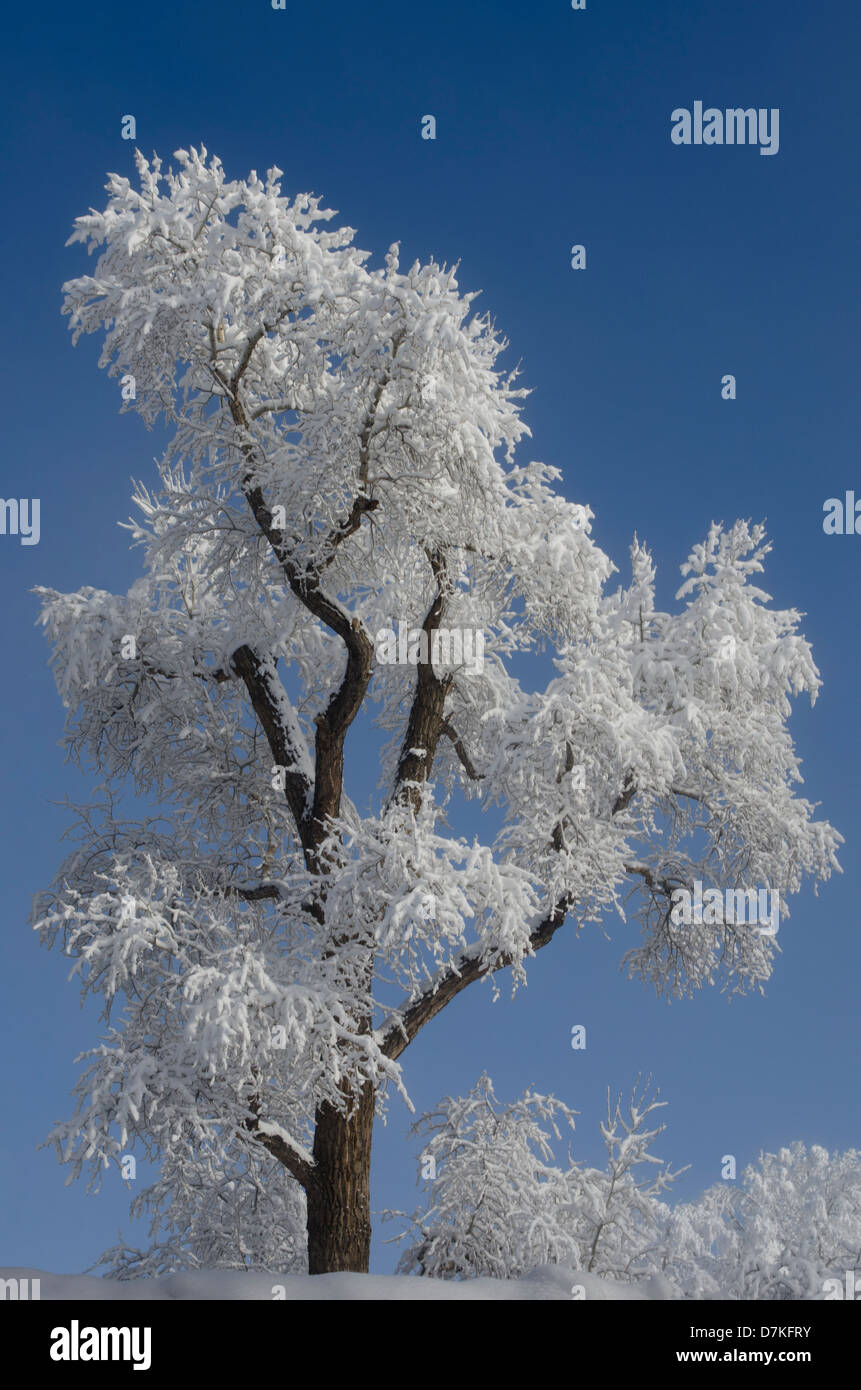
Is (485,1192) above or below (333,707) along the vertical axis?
below

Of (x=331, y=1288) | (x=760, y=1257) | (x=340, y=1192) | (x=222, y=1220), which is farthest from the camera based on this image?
(x=222, y=1220)

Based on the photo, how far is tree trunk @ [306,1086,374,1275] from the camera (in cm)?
1028

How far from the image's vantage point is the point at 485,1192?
1145cm

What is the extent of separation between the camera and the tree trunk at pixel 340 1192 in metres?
10.3

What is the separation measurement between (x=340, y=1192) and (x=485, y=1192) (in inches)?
66.7

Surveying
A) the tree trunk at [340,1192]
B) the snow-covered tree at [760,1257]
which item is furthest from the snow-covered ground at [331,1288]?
the tree trunk at [340,1192]

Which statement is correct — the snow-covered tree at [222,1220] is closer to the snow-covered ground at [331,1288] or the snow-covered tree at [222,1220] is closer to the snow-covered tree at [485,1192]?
the snow-covered tree at [485,1192]

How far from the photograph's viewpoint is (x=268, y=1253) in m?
12.1

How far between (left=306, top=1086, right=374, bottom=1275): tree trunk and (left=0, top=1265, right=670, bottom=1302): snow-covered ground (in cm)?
350

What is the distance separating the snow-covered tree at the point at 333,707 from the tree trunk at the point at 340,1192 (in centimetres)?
3

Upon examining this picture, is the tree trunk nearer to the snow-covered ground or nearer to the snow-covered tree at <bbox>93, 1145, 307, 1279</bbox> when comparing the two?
the snow-covered tree at <bbox>93, 1145, 307, 1279</bbox>

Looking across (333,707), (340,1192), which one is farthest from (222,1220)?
(333,707)

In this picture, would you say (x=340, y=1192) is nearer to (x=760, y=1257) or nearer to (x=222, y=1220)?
(x=222, y=1220)
